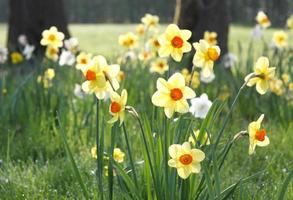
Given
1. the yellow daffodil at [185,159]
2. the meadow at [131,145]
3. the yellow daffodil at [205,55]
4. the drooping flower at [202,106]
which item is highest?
the yellow daffodil at [205,55]

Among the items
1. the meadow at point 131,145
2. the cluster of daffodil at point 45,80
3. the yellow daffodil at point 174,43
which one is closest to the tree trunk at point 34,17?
the meadow at point 131,145

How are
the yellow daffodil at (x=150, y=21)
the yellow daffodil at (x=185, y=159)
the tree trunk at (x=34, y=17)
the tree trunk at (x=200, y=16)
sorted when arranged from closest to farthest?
the yellow daffodil at (x=185, y=159) < the yellow daffodil at (x=150, y=21) < the tree trunk at (x=200, y=16) < the tree trunk at (x=34, y=17)

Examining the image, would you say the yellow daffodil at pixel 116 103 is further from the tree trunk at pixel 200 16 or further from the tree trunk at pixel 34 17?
the tree trunk at pixel 34 17

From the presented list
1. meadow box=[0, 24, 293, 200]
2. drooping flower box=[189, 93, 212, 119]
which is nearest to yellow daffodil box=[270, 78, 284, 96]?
meadow box=[0, 24, 293, 200]

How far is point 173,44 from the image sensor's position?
5.52 ft

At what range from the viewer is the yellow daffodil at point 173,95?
1.54 m

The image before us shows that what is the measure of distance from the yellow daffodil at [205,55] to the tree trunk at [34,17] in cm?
499

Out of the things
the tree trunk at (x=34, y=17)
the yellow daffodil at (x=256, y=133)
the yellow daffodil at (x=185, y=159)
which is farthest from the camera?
the tree trunk at (x=34, y=17)

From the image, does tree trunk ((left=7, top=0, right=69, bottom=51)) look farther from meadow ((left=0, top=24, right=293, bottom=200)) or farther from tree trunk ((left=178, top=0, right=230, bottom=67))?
meadow ((left=0, top=24, right=293, bottom=200))

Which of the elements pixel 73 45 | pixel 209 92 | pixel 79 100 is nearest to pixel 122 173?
pixel 73 45

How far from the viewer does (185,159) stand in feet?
5.00

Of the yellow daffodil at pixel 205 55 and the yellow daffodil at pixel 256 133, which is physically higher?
the yellow daffodil at pixel 205 55

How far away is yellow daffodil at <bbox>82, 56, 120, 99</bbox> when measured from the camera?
1598 mm

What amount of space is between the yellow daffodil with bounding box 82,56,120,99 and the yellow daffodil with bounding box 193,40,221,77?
0.25 m
